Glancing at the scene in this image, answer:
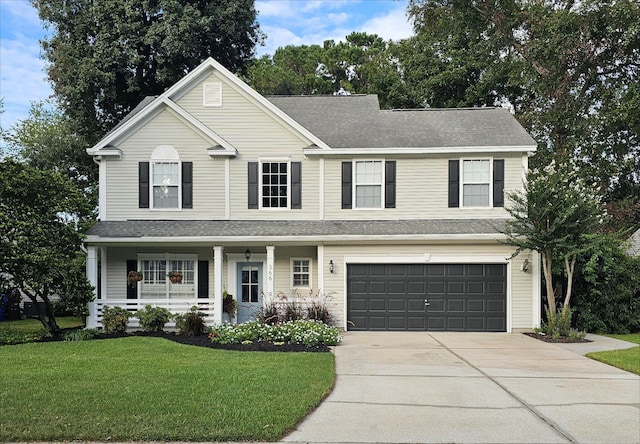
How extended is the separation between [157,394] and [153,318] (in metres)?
7.43

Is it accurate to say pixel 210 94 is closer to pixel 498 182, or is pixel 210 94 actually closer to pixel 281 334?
pixel 281 334

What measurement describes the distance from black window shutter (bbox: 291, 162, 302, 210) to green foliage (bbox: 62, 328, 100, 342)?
6.61m

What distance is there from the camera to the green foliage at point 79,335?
13.1 meters

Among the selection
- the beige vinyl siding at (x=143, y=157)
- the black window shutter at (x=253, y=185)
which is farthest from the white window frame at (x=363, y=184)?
the beige vinyl siding at (x=143, y=157)

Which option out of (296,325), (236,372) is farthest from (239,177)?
(236,372)

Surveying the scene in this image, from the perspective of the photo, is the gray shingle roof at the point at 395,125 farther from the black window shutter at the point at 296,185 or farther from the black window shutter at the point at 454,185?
the black window shutter at the point at 296,185

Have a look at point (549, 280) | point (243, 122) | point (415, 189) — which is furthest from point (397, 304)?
point (243, 122)

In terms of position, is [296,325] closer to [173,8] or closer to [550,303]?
[550,303]

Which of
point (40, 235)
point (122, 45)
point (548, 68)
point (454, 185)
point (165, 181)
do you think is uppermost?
point (122, 45)

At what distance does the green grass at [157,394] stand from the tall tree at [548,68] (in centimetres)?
1777

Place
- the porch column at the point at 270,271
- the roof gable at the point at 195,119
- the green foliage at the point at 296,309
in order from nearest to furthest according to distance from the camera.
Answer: the green foliage at the point at 296,309 < the porch column at the point at 270,271 < the roof gable at the point at 195,119

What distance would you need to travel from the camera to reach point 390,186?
53.2 ft

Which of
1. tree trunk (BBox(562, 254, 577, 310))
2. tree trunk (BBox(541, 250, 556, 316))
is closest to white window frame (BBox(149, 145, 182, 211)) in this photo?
tree trunk (BBox(541, 250, 556, 316))

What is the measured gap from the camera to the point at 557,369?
32.0 ft
